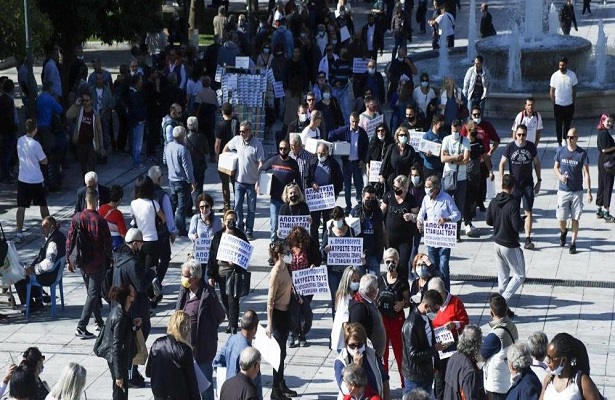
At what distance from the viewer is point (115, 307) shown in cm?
1238

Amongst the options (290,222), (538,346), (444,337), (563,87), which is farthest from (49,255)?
(563,87)

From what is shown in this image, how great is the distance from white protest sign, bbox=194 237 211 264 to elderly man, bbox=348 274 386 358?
3154 millimetres

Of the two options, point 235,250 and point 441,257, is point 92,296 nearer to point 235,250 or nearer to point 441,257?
point 235,250

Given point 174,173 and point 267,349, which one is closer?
point 267,349

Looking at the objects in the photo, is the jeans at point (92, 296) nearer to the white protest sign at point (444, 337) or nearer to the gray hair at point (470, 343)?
the white protest sign at point (444, 337)

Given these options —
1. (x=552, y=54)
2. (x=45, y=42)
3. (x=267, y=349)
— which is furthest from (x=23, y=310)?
(x=552, y=54)

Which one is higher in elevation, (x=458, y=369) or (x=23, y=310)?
(x=458, y=369)

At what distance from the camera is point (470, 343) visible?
1084 cm

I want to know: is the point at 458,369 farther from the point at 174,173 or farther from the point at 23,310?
the point at 174,173

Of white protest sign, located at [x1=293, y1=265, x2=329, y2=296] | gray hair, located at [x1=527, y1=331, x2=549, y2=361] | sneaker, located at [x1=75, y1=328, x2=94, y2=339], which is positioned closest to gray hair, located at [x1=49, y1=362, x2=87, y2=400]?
gray hair, located at [x1=527, y1=331, x2=549, y2=361]

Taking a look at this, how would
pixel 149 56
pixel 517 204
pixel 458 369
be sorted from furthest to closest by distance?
pixel 149 56
pixel 517 204
pixel 458 369

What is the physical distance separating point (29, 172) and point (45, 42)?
23.0 feet

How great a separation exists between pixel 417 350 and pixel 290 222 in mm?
4444

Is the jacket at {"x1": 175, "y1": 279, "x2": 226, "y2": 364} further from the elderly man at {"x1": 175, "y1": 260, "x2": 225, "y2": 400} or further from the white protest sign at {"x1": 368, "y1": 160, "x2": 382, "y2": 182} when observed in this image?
the white protest sign at {"x1": 368, "y1": 160, "x2": 382, "y2": 182}
